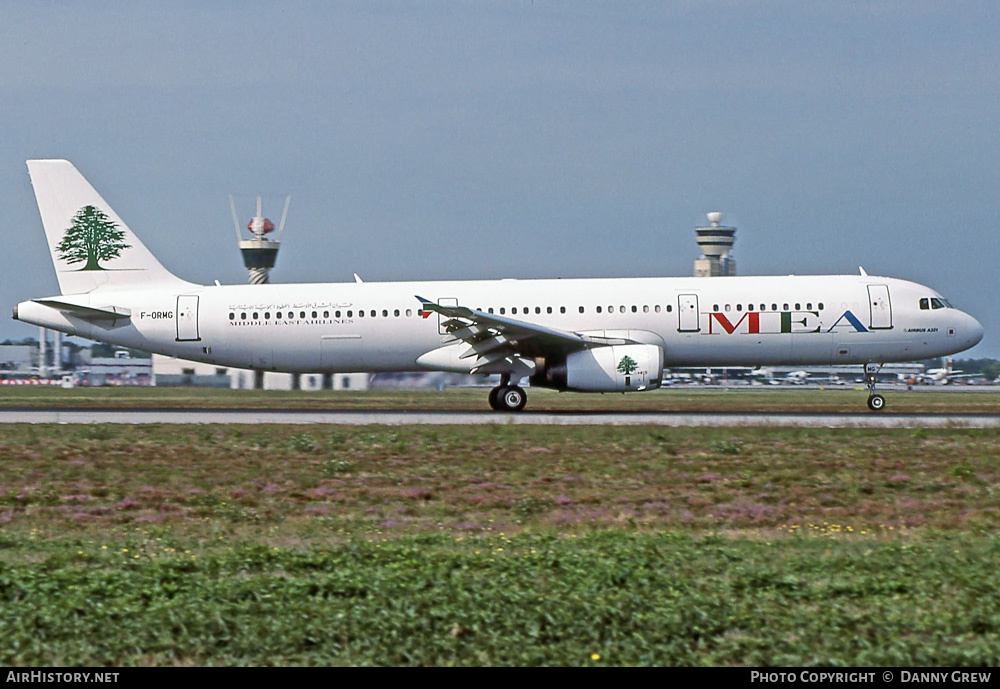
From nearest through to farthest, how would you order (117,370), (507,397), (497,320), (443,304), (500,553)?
(500,553)
(497,320)
(443,304)
(507,397)
(117,370)

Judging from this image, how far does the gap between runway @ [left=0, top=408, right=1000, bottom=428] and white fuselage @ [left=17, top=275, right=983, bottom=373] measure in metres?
1.55

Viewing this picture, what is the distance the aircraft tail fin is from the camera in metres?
33.3

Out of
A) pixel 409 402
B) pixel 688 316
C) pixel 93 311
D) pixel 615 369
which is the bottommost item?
pixel 409 402

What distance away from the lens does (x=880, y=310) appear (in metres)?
31.5

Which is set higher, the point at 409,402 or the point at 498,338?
the point at 498,338

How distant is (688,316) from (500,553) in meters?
20.3

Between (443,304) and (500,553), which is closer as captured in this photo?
(500,553)

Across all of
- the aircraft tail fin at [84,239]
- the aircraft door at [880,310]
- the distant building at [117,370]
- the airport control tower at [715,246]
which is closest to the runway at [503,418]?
the aircraft door at [880,310]

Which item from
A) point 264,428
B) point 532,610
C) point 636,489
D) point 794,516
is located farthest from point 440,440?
point 532,610

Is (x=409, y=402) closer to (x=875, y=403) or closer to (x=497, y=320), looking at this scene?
(x=497, y=320)
